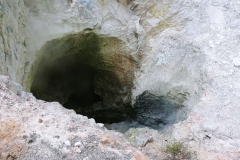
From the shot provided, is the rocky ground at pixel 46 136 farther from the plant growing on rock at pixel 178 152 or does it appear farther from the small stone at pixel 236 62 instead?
the small stone at pixel 236 62

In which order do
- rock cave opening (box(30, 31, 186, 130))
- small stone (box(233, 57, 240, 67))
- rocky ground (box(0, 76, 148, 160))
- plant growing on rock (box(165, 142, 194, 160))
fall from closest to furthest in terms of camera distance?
rocky ground (box(0, 76, 148, 160)) < plant growing on rock (box(165, 142, 194, 160)) < small stone (box(233, 57, 240, 67)) < rock cave opening (box(30, 31, 186, 130))

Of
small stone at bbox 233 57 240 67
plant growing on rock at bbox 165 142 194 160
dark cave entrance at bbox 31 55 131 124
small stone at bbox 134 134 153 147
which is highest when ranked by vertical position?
small stone at bbox 233 57 240 67

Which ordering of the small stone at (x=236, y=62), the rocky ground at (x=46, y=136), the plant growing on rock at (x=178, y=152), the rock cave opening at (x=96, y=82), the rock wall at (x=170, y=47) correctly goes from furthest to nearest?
the rock cave opening at (x=96, y=82) → the small stone at (x=236, y=62) → the rock wall at (x=170, y=47) → the plant growing on rock at (x=178, y=152) → the rocky ground at (x=46, y=136)

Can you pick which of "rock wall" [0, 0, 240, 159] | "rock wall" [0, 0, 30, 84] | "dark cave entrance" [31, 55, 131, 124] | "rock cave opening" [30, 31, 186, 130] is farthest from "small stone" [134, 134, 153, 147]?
"dark cave entrance" [31, 55, 131, 124]

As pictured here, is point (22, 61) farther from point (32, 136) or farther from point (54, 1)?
point (32, 136)

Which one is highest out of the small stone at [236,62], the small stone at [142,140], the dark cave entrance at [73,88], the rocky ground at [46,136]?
the small stone at [236,62]

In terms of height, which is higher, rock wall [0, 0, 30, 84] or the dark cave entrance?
rock wall [0, 0, 30, 84]

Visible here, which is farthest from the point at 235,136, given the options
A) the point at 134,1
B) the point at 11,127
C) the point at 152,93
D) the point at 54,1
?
the point at 54,1

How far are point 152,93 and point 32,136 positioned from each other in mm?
2607

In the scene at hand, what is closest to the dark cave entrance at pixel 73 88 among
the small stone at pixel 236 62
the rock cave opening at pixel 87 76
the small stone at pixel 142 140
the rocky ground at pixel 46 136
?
the rock cave opening at pixel 87 76

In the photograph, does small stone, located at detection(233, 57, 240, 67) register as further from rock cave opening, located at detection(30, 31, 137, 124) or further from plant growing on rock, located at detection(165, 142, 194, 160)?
rock cave opening, located at detection(30, 31, 137, 124)

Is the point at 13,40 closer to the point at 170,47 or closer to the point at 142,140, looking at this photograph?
the point at 142,140

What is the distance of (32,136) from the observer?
68.9 inches

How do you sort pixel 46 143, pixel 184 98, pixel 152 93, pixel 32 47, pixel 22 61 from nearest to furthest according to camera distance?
1. pixel 46 143
2. pixel 22 61
3. pixel 32 47
4. pixel 184 98
5. pixel 152 93
